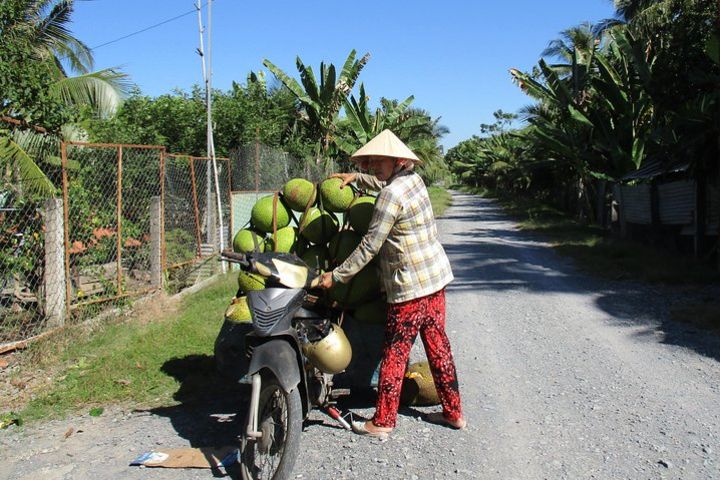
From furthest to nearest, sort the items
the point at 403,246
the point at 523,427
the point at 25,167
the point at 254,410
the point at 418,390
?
1. the point at 25,167
2. the point at 418,390
3. the point at 523,427
4. the point at 403,246
5. the point at 254,410

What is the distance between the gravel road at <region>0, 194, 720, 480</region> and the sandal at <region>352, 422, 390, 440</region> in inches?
1.8

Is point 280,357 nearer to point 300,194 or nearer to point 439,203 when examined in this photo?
point 300,194

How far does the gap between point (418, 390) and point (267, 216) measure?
1.55m

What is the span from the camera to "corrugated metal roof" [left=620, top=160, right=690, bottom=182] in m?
13.2

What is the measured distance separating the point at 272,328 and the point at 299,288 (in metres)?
0.27

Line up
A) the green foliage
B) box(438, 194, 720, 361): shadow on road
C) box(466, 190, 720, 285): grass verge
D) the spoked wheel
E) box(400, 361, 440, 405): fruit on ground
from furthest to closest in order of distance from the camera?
the green foliage, box(466, 190, 720, 285): grass verge, box(438, 194, 720, 361): shadow on road, box(400, 361, 440, 405): fruit on ground, the spoked wheel

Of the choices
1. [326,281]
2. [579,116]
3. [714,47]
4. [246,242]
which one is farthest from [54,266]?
[579,116]

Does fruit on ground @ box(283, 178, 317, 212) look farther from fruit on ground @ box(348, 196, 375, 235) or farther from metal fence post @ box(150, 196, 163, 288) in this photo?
metal fence post @ box(150, 196, 163, 288)

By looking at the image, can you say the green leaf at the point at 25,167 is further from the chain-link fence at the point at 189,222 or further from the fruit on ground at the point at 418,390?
the fruit on ground at the point at 418,390

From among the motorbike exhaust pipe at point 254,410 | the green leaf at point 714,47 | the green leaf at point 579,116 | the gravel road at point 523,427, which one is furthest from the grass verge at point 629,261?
the motorbike exhaust pipe at point 254,410

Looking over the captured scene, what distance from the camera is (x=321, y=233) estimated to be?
4406 millimetres

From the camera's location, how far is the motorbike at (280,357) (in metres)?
3.47

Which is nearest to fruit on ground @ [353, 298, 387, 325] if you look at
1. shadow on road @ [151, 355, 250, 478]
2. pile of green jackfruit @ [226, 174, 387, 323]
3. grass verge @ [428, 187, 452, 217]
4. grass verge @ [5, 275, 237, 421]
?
pile of green jackfruit @ [226, 174, 387, 323]

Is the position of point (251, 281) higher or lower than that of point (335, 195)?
lower
